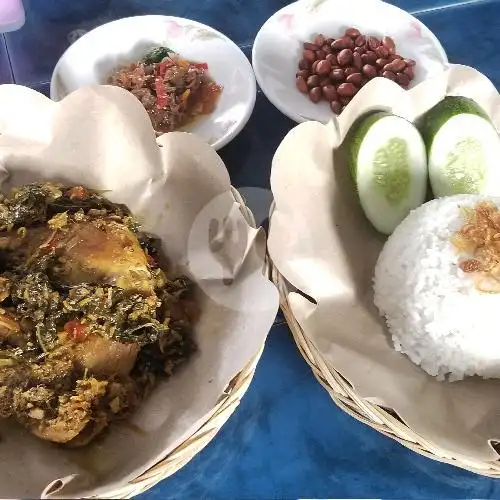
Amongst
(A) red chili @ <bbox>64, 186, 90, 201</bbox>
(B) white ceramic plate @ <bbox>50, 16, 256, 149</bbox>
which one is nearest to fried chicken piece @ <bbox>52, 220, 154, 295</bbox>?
(A) red chili @ <bbox>64, 186, 90, 201</bbox>

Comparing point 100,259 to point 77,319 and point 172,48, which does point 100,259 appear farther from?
point 172,48

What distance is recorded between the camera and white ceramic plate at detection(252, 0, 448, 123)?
7.28 feet

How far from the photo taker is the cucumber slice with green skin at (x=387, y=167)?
1639 millimetres

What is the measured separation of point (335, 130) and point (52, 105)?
74 centimetres

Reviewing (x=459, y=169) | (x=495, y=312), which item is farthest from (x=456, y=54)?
(x=495, y=312)

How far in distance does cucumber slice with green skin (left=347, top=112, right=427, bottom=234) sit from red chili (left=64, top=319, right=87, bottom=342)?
2.63ft

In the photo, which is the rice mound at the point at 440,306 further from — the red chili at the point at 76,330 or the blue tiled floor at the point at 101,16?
the blue tiled floor at the point at 101,16

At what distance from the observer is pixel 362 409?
143cm

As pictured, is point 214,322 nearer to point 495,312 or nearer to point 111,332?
point 111,332

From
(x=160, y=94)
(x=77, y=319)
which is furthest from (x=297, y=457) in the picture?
(x=160, y=94)

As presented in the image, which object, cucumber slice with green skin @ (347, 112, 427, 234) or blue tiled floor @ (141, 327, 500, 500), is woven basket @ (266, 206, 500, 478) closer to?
blue tiled floor @ (141, 327, 500, 500)

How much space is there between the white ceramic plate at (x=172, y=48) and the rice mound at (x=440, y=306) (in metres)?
0.79

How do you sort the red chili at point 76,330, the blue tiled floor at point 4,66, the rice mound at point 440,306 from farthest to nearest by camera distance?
the blue tiled floor at point 4,66, the rice mound at point 440,306, the red chili at point 76,330

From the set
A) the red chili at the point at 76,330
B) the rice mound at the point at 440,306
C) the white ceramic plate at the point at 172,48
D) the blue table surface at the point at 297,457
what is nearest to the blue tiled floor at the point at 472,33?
the white ceramic plate at the point at 172,48
